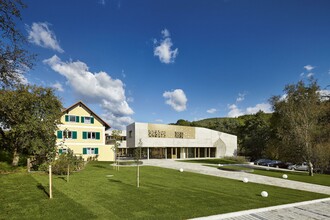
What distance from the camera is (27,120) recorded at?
19.9 metres

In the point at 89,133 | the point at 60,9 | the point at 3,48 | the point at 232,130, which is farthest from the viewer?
the point at 232,130

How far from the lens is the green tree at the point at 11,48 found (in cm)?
589

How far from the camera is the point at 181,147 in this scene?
4594 cm

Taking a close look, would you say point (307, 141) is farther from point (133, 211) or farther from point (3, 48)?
point (3, 48)

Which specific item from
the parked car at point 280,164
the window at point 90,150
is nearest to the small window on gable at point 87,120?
the window at point 90,150

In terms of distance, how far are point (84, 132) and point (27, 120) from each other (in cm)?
1428

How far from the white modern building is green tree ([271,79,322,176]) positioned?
20.7m

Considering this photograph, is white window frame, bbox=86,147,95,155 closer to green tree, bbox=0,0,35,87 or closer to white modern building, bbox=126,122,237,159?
white modern building, bbox=126,122,237,159

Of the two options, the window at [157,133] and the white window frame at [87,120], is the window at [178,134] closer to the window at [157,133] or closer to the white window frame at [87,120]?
the window at [157,133]

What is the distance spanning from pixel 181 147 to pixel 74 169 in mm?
28940

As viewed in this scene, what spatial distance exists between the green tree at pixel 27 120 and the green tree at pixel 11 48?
13.4 meters

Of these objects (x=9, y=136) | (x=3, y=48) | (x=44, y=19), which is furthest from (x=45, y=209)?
(x=9, y=136)

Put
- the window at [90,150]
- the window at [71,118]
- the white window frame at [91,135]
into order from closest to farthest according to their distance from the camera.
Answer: the window at [71,118], the window at [90,150], the white window frame at [91,135]

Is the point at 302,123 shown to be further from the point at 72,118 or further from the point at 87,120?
the point at 72,118
